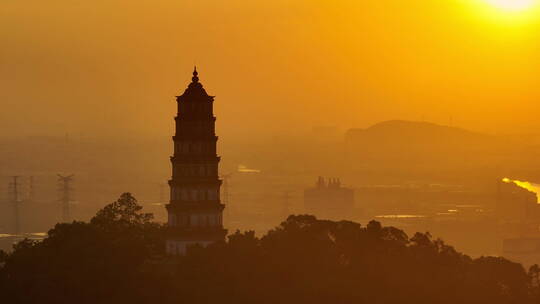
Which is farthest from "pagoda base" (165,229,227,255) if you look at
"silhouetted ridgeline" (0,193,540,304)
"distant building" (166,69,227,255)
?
"silhouetted ridgeline" (0,193,540,304)

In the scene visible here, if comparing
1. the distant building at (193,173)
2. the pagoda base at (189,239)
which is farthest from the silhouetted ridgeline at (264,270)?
the distant building at (193,173)

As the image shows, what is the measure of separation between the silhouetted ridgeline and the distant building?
1.92m

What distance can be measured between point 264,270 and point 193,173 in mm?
7204

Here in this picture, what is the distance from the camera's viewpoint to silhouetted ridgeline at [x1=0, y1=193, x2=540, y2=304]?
308 ft

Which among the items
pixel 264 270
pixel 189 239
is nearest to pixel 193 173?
pixel 189 239

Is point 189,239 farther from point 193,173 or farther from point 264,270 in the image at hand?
point 264,270

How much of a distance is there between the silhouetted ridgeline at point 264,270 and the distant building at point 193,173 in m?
1.92

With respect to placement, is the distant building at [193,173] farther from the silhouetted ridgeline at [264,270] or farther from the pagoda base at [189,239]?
the silhouetted ridgeline at [264,270]

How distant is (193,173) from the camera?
325 feet

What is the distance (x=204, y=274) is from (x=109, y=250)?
21.0ft

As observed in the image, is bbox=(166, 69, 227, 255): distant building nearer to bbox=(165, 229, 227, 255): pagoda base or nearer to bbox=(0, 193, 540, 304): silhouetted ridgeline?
bbox=(165, 229, 227, 255): pagoda base

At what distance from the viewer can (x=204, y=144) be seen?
325 ft

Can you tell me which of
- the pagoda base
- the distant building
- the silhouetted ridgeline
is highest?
the distant building

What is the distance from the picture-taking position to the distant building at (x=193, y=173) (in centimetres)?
9881
